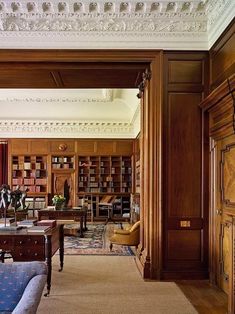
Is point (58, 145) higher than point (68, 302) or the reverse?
higher

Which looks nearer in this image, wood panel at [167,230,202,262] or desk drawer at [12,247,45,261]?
desk drawer at [12,247,45,261]

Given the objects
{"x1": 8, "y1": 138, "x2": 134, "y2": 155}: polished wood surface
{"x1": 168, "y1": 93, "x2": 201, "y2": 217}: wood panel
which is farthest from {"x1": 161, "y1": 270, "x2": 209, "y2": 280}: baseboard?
{"x1": 8, "y1": 138, "x2": 134, "y2": 155}: polished wood surface

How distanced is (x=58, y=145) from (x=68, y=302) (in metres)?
10.4

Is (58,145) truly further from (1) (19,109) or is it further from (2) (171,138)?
(2) (171,138)

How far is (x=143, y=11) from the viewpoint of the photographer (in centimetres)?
551

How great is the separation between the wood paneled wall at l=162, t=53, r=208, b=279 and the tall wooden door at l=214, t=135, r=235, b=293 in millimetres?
359

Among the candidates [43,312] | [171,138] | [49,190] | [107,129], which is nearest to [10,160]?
[49,190]

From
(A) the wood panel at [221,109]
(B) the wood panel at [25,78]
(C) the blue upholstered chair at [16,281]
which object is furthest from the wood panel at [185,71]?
(C) the blue upholstered chair at [16,281]

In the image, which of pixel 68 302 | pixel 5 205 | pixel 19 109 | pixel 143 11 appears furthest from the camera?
pixel 19 109

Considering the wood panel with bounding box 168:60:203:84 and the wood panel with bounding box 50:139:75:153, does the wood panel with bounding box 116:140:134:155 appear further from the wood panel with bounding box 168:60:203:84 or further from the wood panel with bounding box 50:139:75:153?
the wood panel with bounding box 168:60:203:84

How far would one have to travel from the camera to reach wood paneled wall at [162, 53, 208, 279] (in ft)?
18.1

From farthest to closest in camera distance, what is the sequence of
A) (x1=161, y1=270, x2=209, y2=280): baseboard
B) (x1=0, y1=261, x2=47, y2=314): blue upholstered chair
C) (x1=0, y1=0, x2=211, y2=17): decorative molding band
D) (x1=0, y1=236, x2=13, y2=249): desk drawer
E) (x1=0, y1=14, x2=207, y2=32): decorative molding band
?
(x1=0, y1=14, x2=207, y2=32): decorative molding band → (x1=161, y1=270, x2=209, y2=280): baseboard → (x1=0, y1=0, x2=211, y2=17): decorative molding band → (x1=0, y1=236, x2=13, y2=249): desk drawer → (x1=0, y1=261, x2=47, y2=314): blue upholstered chair

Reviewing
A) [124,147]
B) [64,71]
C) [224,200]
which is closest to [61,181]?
[124,147]

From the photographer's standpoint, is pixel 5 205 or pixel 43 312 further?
pixel 5 205
